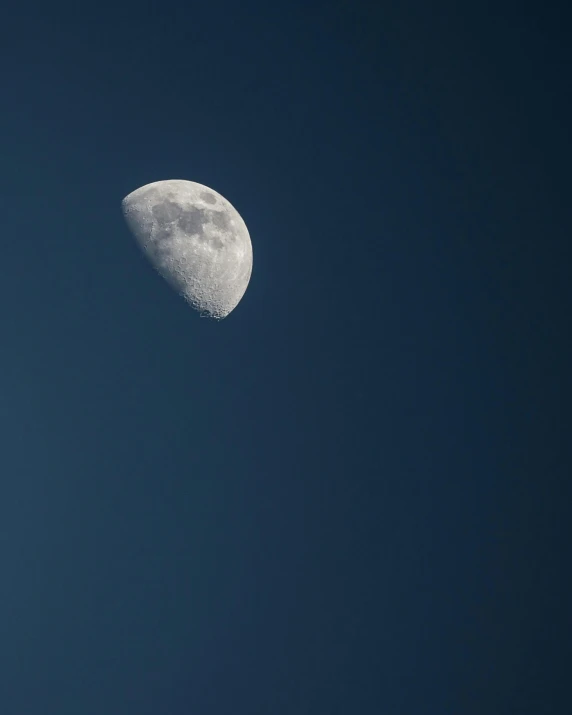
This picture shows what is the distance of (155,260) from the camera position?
7168 millimetres

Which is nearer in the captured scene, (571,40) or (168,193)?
(168,193)

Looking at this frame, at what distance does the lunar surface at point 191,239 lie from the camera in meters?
7.11

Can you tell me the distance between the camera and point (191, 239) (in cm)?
712

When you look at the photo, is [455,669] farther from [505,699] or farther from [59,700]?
[59,700]

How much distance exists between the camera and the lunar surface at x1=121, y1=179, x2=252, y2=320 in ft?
23.3

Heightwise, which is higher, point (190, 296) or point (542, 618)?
point (190, 296)

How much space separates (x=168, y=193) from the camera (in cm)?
733

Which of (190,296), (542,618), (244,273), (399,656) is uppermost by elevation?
(244,273)

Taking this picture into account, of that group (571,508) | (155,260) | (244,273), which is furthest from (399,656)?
(155,260)

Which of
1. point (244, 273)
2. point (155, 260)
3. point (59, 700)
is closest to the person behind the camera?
point (155, 260)

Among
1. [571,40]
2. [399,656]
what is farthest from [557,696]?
[571,40]

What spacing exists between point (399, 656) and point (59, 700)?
4598 mm

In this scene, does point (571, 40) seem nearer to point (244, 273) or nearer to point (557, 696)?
point (244, 273)

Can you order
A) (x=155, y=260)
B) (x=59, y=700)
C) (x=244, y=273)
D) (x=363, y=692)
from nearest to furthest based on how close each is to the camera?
1. (x=155, y=260)
2. (x=244, y=273)
3. (x=59, y=700)
4. (x=363, y=692)
